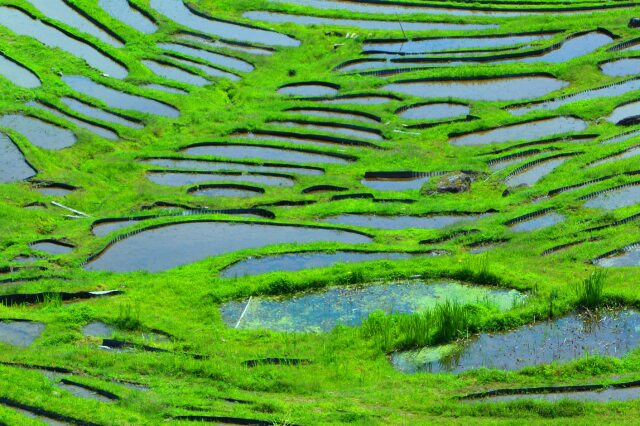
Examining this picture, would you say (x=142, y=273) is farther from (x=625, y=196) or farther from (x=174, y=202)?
(x=625, y=196)

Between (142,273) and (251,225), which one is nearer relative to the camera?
(142,273)

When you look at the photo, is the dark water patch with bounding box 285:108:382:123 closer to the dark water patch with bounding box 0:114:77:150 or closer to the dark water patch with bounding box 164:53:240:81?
the dark water patch with bounding box 164:53:240:81

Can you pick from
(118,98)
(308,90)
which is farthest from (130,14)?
(308,90)

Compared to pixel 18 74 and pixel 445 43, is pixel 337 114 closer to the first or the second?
pixel 445 43

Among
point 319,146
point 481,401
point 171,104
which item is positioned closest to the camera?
point 481,401

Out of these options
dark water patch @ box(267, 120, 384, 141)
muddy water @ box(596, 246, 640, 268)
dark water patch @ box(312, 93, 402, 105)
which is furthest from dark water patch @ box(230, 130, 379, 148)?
muddy water @ box(596, 246, 640, 268)

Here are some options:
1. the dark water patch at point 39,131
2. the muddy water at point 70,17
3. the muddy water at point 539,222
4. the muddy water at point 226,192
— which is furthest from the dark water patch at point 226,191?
the muddy water at point 70,17

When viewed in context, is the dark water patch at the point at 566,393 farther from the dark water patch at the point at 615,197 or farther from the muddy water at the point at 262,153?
the muddy water at the point at 262,153

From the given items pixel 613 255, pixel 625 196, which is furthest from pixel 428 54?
pixel 613 255
